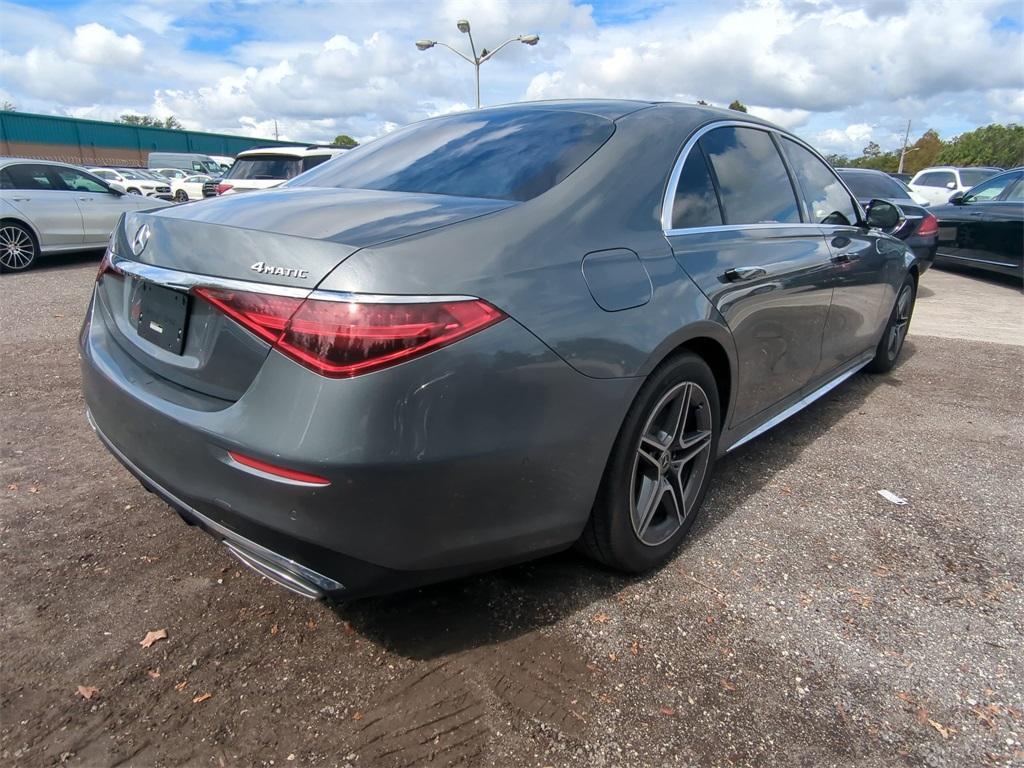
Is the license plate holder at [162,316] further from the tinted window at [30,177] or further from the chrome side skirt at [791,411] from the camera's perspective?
the tinted window at [30,177]

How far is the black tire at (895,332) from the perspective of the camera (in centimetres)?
497

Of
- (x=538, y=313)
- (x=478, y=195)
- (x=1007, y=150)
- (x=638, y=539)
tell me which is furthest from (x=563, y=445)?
(x=1007, y=150)

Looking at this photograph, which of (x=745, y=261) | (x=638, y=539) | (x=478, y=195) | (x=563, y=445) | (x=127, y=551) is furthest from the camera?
(x=745, y=261)

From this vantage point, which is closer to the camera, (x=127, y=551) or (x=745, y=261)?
(x=127, y=551)

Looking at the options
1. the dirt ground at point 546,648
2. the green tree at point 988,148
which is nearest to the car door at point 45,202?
the dirt ground at point 546,648

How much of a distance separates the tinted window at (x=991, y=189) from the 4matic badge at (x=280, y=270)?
11.0 metres

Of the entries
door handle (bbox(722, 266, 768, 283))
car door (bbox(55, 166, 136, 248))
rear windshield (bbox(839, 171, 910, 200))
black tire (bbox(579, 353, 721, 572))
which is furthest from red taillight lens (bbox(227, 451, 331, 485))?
car door (bbox(55, 166, 136, 248))

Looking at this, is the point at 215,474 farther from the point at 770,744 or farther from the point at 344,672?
the point at 770,744

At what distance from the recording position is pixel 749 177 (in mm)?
3072

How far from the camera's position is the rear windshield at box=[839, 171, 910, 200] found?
9.37 metres

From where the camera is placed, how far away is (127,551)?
254cm

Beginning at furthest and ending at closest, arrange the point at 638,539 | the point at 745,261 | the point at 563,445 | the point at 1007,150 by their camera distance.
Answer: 1. the point at 1007,150
2. the point at 745,261
3. the point at 638,539
4. the point at 563,445

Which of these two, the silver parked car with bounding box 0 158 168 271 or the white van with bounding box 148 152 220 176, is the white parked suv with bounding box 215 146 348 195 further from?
the white van with bounding box 148 152 220 176

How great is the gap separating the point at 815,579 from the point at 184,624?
2.16m
